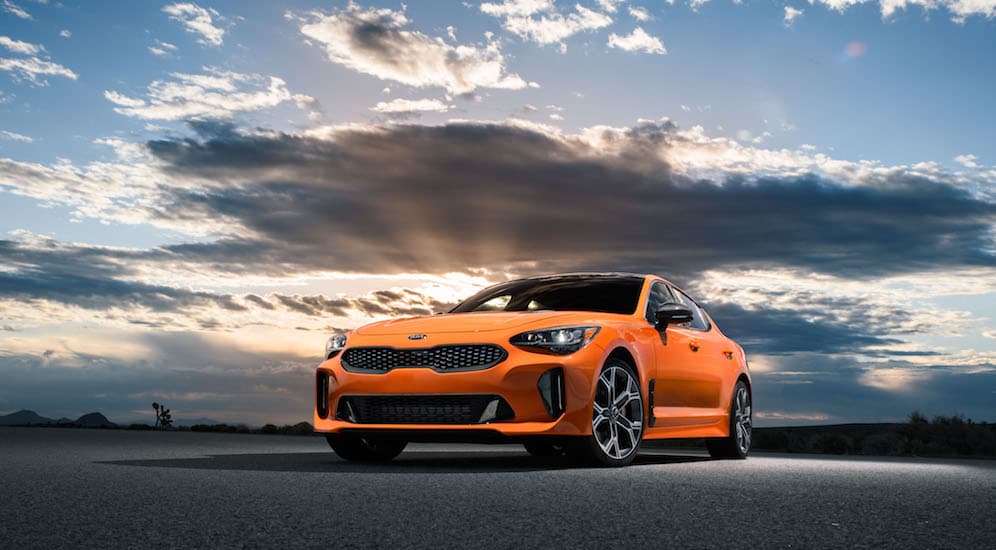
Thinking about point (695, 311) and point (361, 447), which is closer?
point (361, 447)

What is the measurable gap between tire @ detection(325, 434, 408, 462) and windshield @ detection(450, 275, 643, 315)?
1.54m

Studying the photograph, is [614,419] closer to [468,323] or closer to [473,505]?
[468,323]

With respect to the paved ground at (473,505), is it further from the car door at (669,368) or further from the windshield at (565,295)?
the windshield at (565,295)

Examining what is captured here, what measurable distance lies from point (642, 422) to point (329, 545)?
5.10 m

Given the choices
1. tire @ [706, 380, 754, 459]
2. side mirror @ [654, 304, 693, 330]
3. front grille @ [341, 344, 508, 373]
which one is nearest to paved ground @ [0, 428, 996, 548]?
front grille @ [341, 344, 508, 373]

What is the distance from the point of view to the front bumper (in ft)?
27.1

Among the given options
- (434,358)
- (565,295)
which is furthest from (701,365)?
(434,358)

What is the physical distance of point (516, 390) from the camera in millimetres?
8273

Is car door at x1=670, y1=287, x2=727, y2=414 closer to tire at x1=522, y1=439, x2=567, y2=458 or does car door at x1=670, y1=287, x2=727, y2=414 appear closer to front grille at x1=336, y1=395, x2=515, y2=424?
tire at x1=522, y1=439, x2=567, y2=458

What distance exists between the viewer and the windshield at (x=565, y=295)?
10.0m

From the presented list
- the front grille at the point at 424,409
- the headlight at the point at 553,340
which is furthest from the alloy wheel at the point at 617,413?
the front grille at the point at 424,409

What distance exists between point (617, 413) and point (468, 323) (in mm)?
1427

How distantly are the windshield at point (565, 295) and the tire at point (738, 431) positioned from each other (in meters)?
2.00

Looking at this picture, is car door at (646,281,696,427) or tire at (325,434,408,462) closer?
tire at (325,434,408,462)
